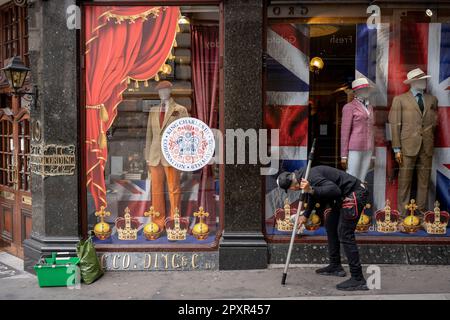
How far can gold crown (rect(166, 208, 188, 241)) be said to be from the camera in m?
7.36

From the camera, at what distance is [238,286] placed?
21.2 feet

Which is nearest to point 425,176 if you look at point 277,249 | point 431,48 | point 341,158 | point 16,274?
point 341,158

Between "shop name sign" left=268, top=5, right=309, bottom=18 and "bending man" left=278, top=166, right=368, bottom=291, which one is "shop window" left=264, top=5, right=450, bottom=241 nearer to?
"shop name sign" left=268, top=5, right=309, bottom=18

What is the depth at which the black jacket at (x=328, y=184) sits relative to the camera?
19.6 feet

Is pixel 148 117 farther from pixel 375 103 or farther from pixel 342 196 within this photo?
pixel 375 103

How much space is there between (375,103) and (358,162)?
96 centimetres

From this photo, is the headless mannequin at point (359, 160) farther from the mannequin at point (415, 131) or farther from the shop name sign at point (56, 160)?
the shop name sign at point (56, 160)

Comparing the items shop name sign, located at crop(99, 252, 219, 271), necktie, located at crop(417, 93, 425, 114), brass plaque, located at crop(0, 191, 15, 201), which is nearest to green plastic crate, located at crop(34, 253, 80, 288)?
shop name sign, located at crop(99, 252, 219, 271)

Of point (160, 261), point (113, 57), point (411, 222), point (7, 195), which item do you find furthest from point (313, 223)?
point (7, 195)

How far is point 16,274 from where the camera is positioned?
7.23 metres

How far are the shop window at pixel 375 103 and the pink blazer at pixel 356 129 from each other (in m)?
0.02

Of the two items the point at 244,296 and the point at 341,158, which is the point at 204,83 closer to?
the point at 341,158

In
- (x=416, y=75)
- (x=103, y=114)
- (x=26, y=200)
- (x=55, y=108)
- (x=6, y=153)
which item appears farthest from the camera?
(x=6, y=153)

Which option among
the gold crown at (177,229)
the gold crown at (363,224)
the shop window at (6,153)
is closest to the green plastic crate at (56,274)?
the gold crown at (177,229)
